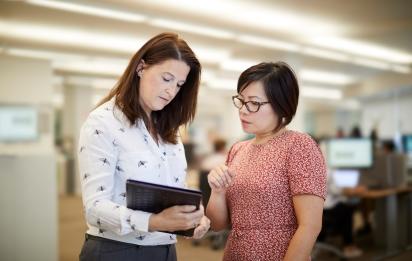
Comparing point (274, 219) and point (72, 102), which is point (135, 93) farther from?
point (72, 102)

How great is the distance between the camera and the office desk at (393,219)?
438cm

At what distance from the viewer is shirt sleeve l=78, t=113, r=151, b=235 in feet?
3.58

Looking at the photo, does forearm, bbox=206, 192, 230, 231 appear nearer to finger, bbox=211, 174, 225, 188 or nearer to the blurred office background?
finger, bbox=211, 174, 225, 188

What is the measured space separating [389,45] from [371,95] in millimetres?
4048

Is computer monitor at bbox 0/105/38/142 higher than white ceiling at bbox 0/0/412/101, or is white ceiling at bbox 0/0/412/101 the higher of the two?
white ceiling at bbox 0/0/412/101

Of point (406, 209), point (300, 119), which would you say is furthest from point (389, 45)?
point (406, 209)

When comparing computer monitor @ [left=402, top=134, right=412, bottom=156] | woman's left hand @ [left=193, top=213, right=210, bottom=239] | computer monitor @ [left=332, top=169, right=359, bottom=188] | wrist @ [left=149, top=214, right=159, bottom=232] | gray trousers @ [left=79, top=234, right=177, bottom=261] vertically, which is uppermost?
wrist @ [left=149, top=214, right=159, bottom=232]

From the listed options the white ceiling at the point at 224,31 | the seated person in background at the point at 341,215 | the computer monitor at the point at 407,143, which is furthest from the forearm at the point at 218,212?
the computer monitor at the point at 407,143

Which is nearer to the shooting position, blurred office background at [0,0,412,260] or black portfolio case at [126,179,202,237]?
black portfolio case at [126,179,202,237]

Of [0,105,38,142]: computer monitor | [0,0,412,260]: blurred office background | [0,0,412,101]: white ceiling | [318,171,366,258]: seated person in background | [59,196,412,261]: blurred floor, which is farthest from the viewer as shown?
[0,105,38,142]: computer monitor

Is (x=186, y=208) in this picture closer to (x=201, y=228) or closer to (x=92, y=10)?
(x=201, y=228)

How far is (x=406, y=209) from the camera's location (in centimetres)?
460

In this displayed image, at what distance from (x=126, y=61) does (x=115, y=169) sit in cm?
620

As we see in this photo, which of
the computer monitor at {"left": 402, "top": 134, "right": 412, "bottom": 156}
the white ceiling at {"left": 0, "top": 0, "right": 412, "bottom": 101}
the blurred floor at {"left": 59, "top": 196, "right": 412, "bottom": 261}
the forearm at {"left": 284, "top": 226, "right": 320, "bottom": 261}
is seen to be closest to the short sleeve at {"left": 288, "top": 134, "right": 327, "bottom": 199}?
the forearm at {"left": 284, "top": 226, "right": 320, "bottom": 261}
